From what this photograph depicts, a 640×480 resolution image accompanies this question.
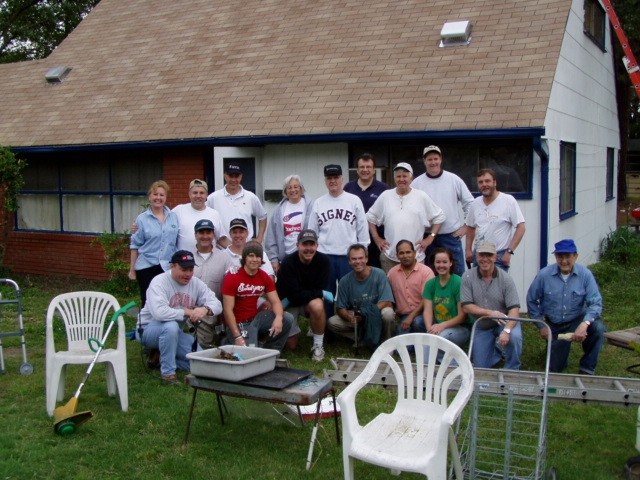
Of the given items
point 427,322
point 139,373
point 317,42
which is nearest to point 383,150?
point 317,42

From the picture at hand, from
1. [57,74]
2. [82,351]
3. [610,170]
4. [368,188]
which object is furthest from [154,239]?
[610,170]

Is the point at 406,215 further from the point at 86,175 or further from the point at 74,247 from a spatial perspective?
the point at 74,247

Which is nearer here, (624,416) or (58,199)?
(624,416)

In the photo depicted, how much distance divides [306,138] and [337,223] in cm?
281

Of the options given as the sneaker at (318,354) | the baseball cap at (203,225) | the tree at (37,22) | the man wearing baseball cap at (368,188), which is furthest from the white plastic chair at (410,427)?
the tree at (37,22)

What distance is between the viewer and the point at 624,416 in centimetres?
564

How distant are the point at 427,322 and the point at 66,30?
2532 cm

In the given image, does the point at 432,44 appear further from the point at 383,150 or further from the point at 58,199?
the point at 58,199

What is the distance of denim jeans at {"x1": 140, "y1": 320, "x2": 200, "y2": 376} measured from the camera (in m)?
6.54

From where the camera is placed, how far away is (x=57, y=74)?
14492mm

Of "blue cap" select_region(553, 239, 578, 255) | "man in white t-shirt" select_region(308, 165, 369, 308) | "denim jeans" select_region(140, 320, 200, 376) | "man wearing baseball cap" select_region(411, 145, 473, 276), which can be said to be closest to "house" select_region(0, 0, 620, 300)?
"man wearing baseball cap" select_region(411, 145, 473, 276)

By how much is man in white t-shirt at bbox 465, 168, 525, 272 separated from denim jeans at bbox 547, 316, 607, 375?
1.02 meters

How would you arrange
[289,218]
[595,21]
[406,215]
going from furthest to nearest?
1. [595,21]
2. [289,218]
3. [406,215]

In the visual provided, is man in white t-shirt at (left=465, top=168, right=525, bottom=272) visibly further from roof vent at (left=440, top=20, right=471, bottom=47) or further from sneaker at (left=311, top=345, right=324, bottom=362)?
roof vent at (left=440, top=20, right=471, bottom=47)
